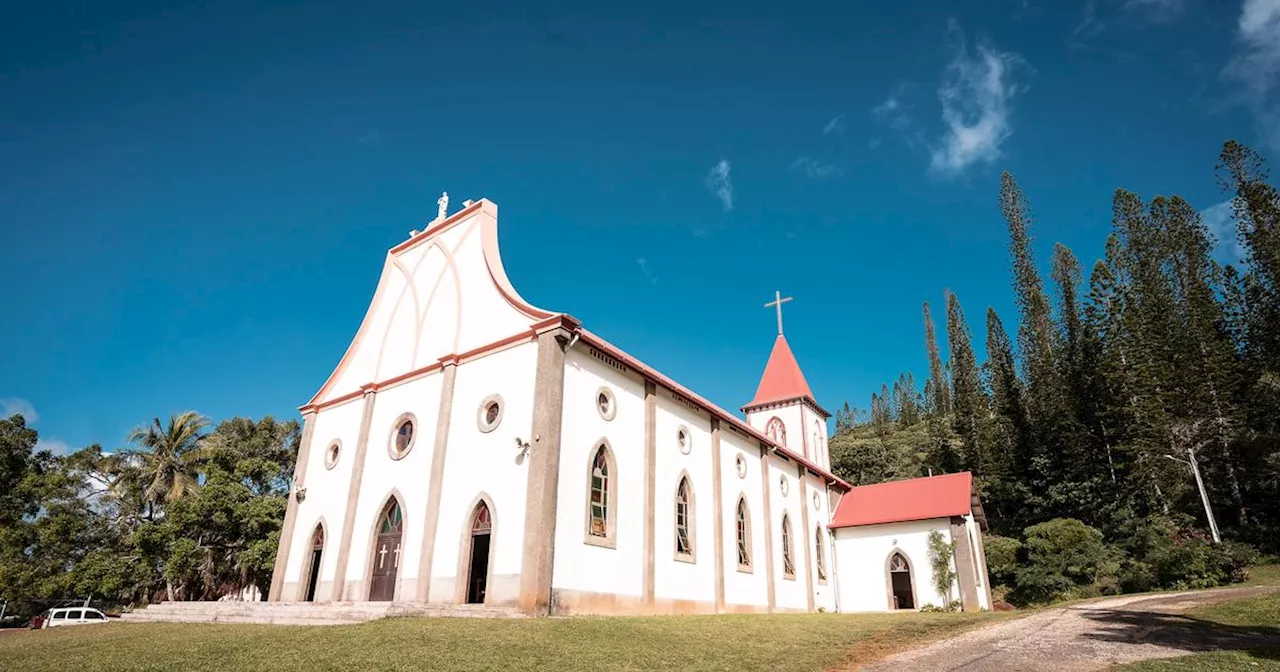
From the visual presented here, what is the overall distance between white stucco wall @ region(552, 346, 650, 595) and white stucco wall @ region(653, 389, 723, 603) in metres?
0.57

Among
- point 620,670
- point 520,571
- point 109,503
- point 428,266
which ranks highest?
point 428,266

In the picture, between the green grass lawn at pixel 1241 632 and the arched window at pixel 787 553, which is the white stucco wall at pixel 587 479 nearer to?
the arched window at pixel 787 553

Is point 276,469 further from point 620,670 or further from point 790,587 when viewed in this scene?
point 620,670

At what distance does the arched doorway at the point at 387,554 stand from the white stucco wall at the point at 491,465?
43.7 inches

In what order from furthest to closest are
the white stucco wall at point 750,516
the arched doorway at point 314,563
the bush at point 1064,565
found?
the bush at point 1064,565
the white stucco wall at point 750,516
the arched doorway at point 314,563

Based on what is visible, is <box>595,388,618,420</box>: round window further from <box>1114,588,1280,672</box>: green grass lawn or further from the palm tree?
the palm tree

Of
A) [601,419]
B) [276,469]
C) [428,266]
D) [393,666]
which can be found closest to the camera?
[393,666]

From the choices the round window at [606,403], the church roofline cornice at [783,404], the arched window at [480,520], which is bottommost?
the arched window at [480,520]

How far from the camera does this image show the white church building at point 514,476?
14.1 m

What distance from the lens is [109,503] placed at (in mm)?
28516

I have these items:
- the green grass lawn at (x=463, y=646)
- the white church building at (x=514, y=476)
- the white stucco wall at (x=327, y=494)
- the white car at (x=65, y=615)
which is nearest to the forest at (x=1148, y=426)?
the white church building at (x=514, y=476)

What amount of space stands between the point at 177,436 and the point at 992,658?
32760 mm

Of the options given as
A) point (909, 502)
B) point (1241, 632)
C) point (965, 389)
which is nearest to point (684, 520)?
point (1241, 632)

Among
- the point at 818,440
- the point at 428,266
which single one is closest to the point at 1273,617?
the point at 428,266
